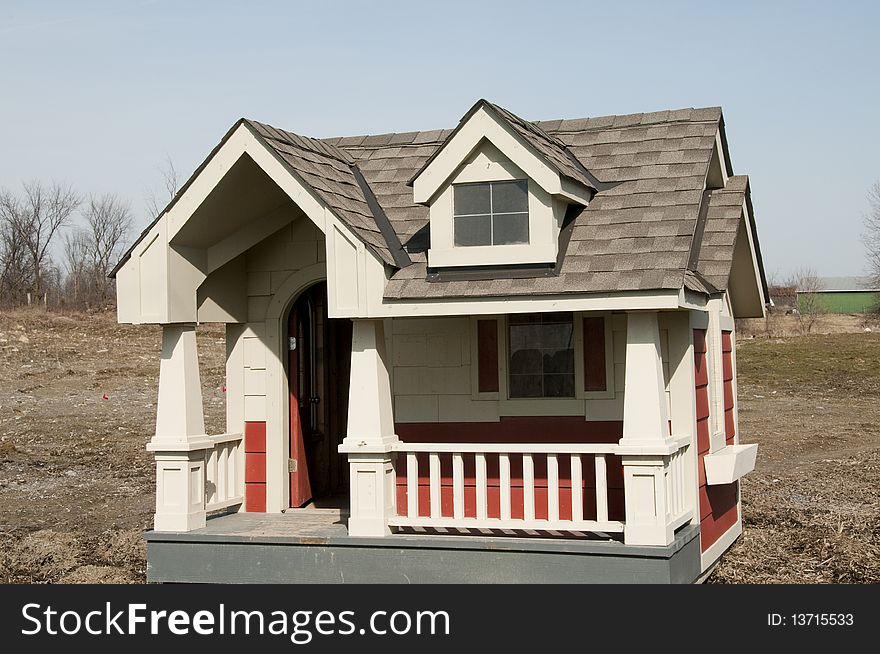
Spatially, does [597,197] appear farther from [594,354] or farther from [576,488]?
[576,488]

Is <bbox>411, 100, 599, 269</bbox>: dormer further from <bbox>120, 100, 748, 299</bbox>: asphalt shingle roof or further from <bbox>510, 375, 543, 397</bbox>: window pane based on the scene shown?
<bbox>510, 375, 543, 397</bbox>: window pane

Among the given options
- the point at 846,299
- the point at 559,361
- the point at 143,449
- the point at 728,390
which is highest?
the point at 846,299

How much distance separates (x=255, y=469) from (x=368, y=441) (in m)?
2.28

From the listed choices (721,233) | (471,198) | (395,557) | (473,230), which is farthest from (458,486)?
(721,233)

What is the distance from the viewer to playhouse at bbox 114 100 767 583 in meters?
8.55

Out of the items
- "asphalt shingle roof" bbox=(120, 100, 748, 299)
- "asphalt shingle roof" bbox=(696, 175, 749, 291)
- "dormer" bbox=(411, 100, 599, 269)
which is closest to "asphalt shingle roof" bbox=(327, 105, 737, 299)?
"asphalt shingle roof" bbox=(120, 100, 748, 299)

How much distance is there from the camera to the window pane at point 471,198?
8938 mm

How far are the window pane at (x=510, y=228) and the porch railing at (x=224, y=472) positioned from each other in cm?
323

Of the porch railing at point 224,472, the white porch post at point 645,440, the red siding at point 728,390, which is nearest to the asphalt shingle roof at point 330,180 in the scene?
the white porch post at point 645,440

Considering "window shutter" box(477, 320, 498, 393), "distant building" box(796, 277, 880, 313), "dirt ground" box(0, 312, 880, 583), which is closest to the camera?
"window shutter" box(477, 320, 498, 393)

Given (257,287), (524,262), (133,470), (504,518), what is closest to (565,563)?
(504,518)

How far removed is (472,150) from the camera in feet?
29.0

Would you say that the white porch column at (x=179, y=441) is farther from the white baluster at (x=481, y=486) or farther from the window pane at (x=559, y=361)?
the window pane at (x=559, y=361)

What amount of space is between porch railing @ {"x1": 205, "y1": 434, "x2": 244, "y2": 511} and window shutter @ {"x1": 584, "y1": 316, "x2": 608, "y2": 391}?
3.43 metres
